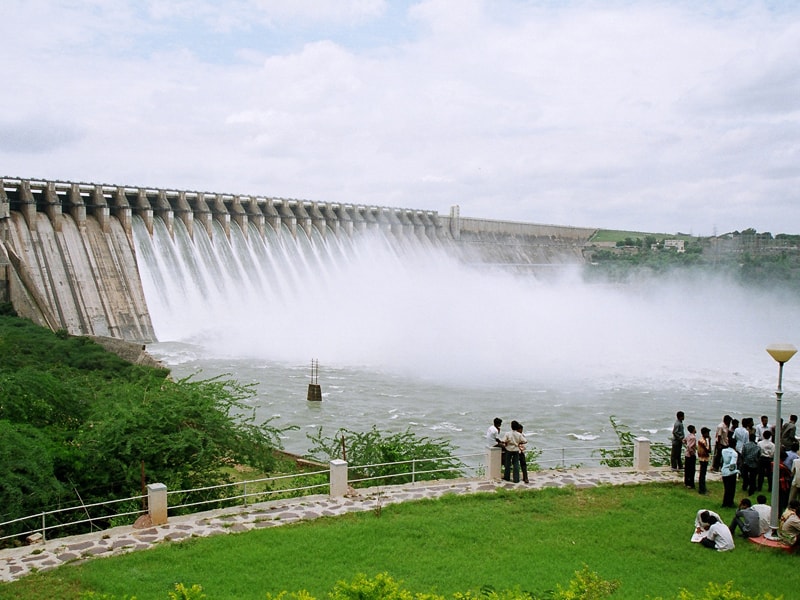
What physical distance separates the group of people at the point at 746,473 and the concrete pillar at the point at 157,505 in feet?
25.0

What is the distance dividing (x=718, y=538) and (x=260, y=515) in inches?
260

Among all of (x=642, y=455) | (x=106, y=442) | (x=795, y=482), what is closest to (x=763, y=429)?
(x=642, y=455)

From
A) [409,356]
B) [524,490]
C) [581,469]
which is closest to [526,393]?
[409,356]

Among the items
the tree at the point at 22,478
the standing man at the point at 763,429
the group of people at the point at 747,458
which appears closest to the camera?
the tree at the point at 22,478

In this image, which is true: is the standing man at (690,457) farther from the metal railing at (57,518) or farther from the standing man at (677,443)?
the metal railing at (57,518)

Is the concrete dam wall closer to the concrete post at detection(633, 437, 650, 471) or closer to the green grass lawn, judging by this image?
the green grass lawn

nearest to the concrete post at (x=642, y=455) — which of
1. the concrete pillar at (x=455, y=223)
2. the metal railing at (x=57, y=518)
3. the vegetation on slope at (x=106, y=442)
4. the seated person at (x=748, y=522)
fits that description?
the seated person at (x=748, y=522)

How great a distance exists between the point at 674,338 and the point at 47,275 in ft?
119

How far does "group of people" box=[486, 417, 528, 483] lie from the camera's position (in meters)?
13.1

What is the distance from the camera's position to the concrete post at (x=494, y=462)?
1349 centimetres

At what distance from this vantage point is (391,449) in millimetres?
15383

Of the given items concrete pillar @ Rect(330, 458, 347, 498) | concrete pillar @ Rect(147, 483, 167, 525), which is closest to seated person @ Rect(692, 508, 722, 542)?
concrete pillar @ Rect(330, 458, 347, 498)

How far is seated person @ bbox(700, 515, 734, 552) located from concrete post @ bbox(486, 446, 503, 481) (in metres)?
4.10

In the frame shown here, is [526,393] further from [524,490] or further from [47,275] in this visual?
[47,275]
